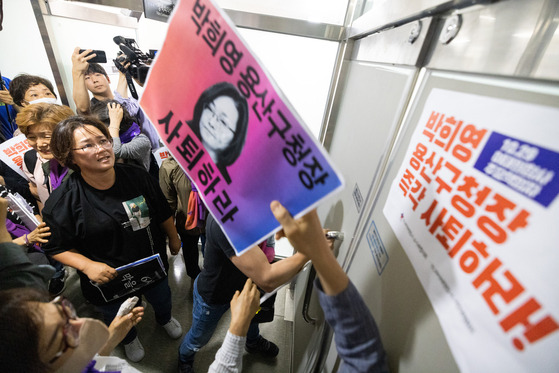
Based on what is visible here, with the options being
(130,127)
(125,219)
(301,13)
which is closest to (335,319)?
(125,219)

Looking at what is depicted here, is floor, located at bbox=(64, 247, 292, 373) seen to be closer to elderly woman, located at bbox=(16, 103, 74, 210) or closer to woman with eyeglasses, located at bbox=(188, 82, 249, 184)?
elderly woman, located at bbox=(16, 103, 74, 210)

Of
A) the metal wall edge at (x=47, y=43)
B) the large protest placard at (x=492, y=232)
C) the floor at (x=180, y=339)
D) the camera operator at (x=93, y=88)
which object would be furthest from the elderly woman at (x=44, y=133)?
the large protest placard at (x=492, y=232)

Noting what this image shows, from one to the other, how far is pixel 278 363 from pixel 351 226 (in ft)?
4.57

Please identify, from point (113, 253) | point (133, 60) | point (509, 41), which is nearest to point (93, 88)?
point (133, 60)

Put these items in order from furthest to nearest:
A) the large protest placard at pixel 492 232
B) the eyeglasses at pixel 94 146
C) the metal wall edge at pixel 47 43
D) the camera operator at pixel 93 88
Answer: the camera operator at pixel 93 88 → the metal wall edge at pixel 47 43 → the eyeglasses at pixel 94 146 → the large protest placard at pixel 492 232

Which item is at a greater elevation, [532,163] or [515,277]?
[532,163]

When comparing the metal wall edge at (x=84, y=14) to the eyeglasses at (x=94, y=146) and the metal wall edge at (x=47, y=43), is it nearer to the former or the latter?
the metal wall edge at (x=47, y=43)

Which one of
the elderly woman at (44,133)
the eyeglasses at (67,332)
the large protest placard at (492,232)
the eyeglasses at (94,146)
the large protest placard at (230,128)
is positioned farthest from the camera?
the elderly woman at (44,133)

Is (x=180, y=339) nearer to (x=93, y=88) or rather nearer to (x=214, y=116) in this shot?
(x=214, y=116)

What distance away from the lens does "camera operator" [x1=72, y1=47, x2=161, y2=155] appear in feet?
5.24

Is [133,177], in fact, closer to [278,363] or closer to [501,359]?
[501,359]

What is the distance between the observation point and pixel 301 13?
1.30 metres

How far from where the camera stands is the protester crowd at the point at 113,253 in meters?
0.42

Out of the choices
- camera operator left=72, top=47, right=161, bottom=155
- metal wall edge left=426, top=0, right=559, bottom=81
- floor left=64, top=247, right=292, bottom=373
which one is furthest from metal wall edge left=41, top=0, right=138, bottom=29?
metal wall edge left=426, top=0, right=559, bottom=81
